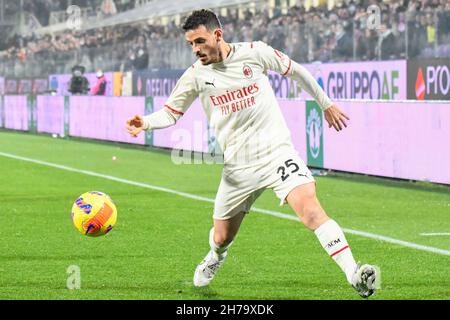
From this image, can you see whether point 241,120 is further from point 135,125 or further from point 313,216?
point 313,216

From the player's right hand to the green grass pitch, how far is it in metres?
1.16

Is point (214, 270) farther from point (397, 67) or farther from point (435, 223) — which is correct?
point (397, 67)

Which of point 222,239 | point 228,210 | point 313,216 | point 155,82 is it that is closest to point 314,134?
point 222,239

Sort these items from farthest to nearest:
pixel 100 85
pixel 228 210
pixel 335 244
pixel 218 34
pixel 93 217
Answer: pixel 100 85
pixel 93 217
pixel 228 210
pixel 218 34
pixel 335 244

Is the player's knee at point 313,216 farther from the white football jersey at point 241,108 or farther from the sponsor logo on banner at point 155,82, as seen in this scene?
the sponsor logo on banner at point 155,82

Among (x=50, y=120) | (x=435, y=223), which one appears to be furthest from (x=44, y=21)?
(x=435, y=223)

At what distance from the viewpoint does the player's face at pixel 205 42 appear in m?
8.67

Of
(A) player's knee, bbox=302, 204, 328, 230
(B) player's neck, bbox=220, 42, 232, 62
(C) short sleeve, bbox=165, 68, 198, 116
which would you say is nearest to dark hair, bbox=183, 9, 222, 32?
(B) player's neck, bbox=220, 42, 232, 62

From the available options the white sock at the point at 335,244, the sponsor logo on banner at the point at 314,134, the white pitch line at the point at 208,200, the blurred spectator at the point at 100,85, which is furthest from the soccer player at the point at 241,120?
the blurred spectator at the point at 100,85

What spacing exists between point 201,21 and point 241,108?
2.24 ft

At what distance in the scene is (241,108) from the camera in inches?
350

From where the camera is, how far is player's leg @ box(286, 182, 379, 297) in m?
8.23

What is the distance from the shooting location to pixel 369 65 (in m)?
24.5
